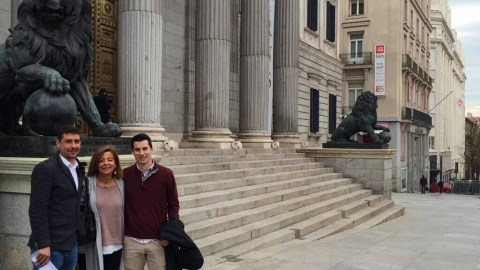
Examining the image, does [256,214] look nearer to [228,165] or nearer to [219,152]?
[228,165]

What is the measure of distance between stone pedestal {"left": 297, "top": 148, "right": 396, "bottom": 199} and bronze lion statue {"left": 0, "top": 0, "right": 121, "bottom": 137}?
12.6 m

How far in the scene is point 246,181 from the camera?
466 inches

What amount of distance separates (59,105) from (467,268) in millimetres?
6330

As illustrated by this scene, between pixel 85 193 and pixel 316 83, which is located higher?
pixel 316 83

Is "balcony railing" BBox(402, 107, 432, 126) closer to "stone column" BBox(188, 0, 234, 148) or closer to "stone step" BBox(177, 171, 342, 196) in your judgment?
"stone step" BBox(177, 171, 342, 196)

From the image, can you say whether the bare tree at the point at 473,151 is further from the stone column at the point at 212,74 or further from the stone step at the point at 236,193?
the stone step at the point at 236,193

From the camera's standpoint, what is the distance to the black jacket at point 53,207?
367 centimetres

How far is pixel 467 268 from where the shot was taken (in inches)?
300

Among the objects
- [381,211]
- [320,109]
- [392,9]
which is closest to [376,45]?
[392,9]

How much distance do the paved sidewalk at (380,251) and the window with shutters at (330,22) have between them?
18.0 m

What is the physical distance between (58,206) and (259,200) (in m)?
7.07

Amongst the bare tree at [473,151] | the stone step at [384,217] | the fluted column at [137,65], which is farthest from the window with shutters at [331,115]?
the bare tree at [473,151]

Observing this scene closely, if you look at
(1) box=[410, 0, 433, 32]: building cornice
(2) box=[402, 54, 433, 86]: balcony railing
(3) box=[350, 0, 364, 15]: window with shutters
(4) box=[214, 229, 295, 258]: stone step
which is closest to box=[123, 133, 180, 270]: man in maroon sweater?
(4) box=[214, 229, 295, 258]: stone step

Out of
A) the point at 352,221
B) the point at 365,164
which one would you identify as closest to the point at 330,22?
the point at 365,164
